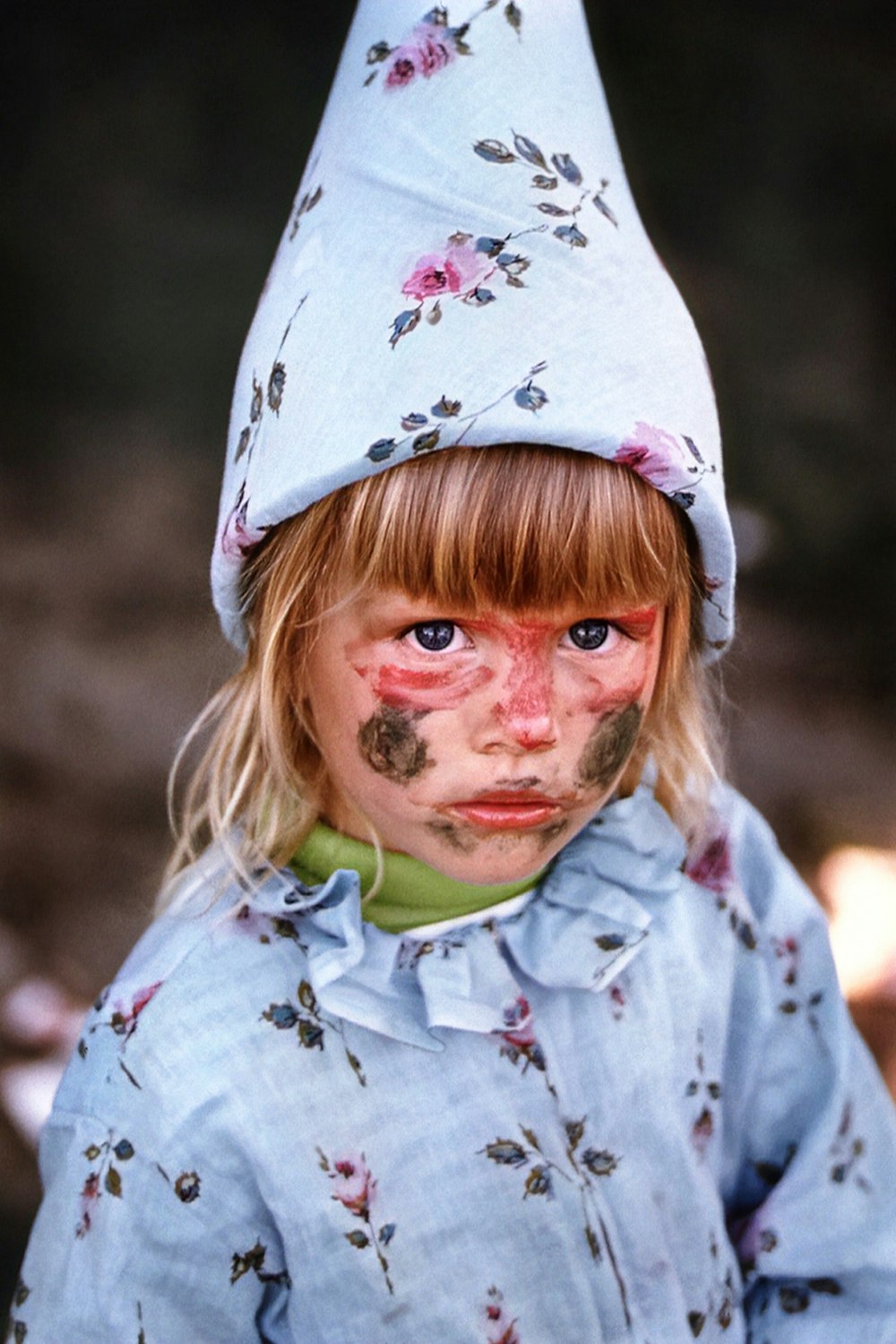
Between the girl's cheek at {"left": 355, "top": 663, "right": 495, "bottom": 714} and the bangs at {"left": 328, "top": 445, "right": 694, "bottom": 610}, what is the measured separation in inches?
2.0

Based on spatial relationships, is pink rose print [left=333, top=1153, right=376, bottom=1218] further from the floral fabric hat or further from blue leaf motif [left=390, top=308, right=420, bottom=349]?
blue leaf motif [left=390, top=308, right=420, bottom=349]

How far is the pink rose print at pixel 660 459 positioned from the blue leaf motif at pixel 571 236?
5.5 inches

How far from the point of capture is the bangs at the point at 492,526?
0.90m

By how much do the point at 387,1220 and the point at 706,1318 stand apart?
1.05ft

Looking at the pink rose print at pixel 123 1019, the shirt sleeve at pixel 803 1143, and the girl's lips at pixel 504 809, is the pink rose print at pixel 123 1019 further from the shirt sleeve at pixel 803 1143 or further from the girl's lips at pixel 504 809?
the shirt sleeve at pixel 803 1143

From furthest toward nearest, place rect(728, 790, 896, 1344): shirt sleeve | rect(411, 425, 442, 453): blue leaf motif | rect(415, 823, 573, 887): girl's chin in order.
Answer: rect(728, 790, 896, 1344): shirt sleeve
rect(415, 823, 573, 887): girl's chin
rect(411, 425, 442, 453): blue leaf motif

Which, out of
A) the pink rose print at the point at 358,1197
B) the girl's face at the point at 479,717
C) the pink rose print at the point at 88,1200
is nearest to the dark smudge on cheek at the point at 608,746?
the girl's face at the point at 479,717

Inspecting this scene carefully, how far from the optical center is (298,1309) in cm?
102

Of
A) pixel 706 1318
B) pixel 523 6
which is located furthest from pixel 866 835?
pixel 523 6

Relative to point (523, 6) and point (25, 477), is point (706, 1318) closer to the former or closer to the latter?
point (523, 6)

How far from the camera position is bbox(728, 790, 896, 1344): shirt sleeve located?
3.94ft

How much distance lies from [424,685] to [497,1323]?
1.68ft

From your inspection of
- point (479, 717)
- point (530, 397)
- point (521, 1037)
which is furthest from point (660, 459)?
point (521, 1037)

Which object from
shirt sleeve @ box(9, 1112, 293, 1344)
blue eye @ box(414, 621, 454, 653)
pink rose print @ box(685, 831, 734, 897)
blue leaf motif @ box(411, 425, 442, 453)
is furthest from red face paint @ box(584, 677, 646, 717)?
shirt sleeve @ box(9, 1112, 293, 1344)
